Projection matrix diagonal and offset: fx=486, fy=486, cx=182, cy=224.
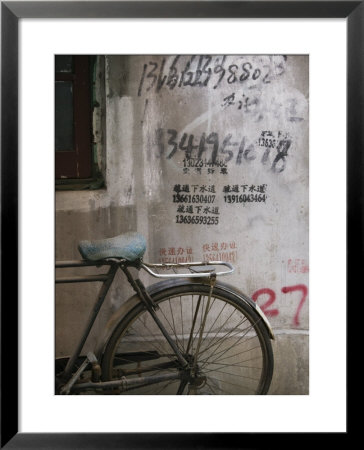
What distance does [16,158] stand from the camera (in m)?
1.56

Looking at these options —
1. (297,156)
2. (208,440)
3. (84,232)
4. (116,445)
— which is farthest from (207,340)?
(297,156)

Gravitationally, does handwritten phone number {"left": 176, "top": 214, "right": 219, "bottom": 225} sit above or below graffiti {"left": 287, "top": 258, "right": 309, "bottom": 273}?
above

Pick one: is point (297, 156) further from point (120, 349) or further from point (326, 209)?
point (120, 349)

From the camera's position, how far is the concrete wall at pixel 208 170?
1608mm

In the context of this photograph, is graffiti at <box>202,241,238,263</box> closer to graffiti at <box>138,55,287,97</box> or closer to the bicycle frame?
the bicycle frame

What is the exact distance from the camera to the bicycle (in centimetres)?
163

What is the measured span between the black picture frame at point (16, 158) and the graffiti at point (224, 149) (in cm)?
23

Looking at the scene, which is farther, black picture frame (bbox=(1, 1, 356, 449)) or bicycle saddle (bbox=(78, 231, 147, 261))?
bicycle saddle (bbox=(78, 231, 147, 261))

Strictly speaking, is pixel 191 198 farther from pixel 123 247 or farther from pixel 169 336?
pixel 169 336

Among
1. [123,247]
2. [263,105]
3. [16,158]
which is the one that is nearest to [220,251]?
[123,247]

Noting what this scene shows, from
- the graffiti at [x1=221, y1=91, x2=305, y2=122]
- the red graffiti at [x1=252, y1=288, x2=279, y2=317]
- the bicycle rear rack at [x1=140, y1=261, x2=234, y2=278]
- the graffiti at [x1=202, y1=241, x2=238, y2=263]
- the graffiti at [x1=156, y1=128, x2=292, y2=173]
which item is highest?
the graffiti at [x1=221, y1=91, x2=305, y2=122]

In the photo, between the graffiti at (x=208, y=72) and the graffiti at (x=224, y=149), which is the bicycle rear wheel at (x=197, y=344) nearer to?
the graffiti at (x=224, y=149)

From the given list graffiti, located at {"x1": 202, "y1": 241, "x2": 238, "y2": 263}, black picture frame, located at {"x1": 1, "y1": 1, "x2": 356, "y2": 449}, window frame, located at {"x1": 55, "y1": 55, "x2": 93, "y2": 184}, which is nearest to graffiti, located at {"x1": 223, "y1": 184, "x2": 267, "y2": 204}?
graffiti, located at {"x1": 202, "y1": 241, "x2": 238, "y2": 263}

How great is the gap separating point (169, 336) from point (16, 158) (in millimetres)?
782
